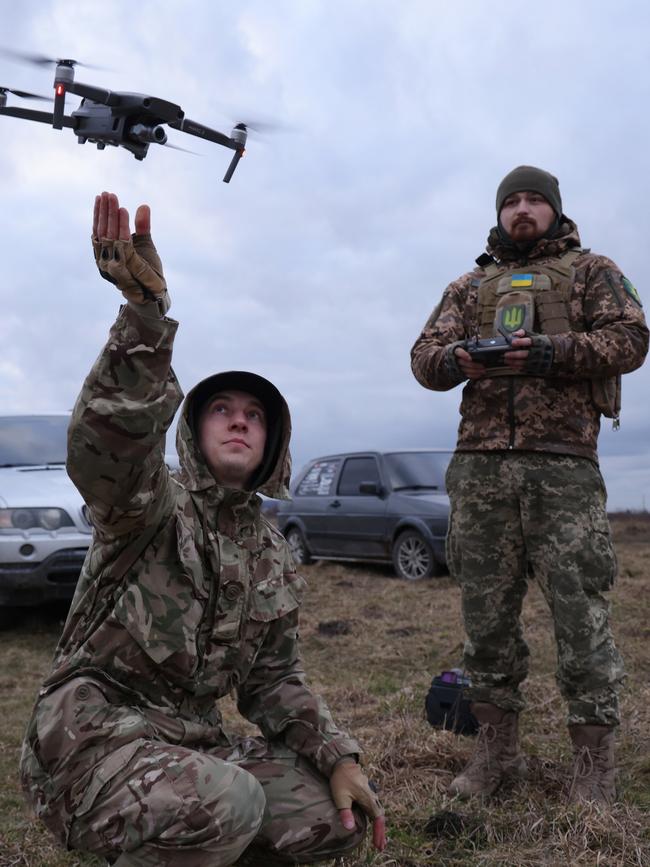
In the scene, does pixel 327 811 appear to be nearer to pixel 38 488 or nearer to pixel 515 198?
pixel 515 198

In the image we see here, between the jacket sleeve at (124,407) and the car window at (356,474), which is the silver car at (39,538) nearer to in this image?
the jacket sleeve at (124,407)

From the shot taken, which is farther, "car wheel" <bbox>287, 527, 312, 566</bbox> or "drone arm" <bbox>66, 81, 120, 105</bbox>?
"car wheel" <bbox>287, 527, 312, 566</bbox>

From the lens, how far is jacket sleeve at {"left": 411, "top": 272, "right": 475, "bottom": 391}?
11.7 ft

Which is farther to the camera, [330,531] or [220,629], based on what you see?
[330,531]

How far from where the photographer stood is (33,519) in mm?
6445

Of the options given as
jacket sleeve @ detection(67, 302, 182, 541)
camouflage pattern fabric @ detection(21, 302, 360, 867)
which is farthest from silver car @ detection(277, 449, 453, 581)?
jacket sleeve @ detection(67, 302, 182, 541)

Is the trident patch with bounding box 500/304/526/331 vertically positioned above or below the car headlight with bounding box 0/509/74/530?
above

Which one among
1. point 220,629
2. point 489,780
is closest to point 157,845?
point 220,629

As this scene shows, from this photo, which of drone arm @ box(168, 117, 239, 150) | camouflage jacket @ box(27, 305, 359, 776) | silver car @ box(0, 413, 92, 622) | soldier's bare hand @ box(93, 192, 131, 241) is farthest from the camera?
silver car @ box(0, 413, 92, 622)

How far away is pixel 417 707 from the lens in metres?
4.69

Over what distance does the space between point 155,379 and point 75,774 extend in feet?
3.03

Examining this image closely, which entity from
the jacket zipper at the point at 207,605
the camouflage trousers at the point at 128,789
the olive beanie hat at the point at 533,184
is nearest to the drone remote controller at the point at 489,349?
the olive beanie hat at the point at 533,184

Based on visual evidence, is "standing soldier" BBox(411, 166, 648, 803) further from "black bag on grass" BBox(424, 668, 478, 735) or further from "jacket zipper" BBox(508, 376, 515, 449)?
"black bag on grass" BBox(424, 668, 478, 735)

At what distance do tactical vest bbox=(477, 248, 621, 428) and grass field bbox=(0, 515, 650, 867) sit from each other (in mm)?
1477
